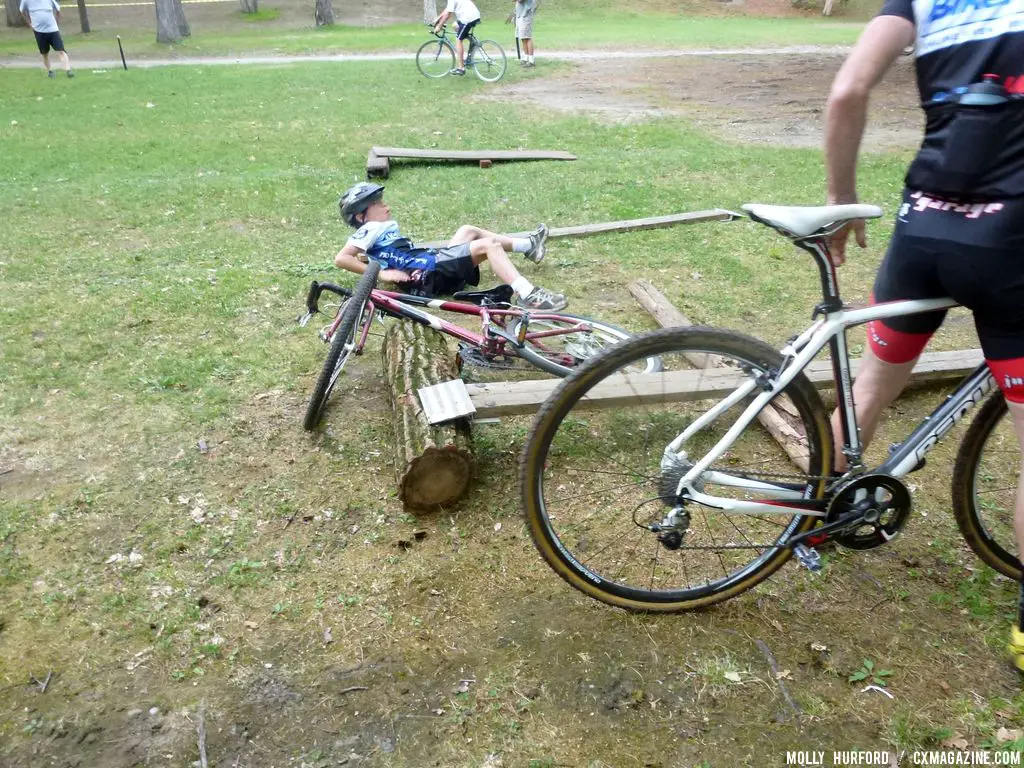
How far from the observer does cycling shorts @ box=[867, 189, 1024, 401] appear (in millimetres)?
1911

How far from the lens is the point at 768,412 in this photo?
326cm

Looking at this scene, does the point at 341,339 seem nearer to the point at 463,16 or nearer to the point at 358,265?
the point at 358,265

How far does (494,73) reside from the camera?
48.1ft

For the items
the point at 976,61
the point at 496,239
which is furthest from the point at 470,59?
the point at 976,61

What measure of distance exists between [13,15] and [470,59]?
72.7 ft

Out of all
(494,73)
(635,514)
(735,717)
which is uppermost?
(494,73)

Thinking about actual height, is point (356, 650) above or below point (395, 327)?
below

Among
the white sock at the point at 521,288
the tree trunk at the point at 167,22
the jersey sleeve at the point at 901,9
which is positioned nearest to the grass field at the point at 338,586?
the white sock at the point at 521,288

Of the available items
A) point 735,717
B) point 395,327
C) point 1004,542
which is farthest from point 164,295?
point 1004,542

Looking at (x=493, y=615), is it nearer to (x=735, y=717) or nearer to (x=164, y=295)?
(x=735, y=717)

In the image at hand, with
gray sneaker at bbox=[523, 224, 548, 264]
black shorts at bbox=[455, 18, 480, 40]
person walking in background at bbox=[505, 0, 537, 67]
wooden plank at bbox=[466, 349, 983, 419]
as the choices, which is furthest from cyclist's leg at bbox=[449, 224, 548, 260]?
person walking in background at bbox=[505, 0, 537, 67]

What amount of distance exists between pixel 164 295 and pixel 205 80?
1185 cm

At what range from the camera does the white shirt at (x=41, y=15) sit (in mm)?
15508

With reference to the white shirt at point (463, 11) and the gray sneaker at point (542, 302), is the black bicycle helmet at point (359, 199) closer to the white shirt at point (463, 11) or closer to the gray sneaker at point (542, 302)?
the gray sneaker at point (542, 302)
